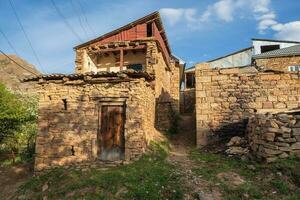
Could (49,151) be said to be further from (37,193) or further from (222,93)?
(222,93)

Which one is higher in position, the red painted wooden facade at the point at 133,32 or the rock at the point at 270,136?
the red painted wooden facade at the point at 133,32

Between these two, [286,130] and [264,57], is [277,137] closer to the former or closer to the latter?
[286,130]

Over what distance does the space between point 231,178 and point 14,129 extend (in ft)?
34.7

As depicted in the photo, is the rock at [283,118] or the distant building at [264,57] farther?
the distant building at [264,57]

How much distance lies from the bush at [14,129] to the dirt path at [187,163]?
637 cm

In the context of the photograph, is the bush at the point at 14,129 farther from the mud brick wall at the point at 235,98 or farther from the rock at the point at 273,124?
the rock at the point at 273,124

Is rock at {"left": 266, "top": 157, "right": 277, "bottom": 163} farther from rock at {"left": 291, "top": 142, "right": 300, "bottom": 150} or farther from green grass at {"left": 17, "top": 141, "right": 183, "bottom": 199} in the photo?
green grass at {"left": 17, "top": 141, "right": 183, "bottom": 199}

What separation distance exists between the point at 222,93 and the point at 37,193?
269 inches

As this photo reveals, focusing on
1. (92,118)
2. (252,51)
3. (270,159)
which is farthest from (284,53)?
(92,118)

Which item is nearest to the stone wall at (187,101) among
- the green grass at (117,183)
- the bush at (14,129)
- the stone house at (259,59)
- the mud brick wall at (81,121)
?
the stone house at (259,59)

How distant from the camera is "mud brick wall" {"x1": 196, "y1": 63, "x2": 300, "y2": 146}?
10477mm

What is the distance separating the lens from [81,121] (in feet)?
31.7

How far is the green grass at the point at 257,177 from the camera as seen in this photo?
6703 millimetres

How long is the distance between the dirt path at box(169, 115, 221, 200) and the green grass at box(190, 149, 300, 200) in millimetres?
218
